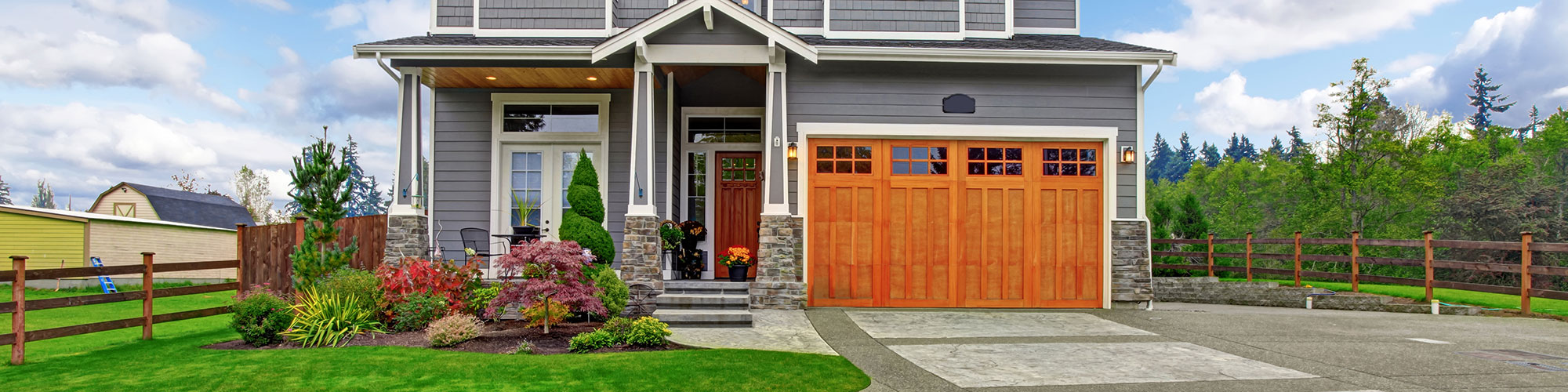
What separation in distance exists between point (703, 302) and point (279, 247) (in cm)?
505

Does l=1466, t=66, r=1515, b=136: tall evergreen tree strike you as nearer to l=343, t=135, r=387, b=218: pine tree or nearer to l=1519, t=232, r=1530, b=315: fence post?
l=1519, t=232, r=1530, b=315: fence post

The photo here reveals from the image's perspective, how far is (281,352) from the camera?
6.01 metres

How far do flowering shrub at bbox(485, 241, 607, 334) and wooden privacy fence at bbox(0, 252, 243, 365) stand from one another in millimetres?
2583

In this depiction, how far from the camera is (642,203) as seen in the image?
355 inches

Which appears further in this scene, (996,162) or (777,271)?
(996,162)

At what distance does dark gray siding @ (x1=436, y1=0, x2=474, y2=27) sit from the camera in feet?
36.1

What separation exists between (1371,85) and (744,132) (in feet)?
53.7

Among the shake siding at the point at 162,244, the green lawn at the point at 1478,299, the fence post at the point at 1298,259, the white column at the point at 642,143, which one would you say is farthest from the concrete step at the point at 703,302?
the shake siding at the point at 162,244

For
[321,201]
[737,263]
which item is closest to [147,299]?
[321,201]

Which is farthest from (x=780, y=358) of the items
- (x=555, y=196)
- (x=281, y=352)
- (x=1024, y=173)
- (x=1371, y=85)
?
(x=1371, y=85)

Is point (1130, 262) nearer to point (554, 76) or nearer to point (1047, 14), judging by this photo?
point (1047, 14)

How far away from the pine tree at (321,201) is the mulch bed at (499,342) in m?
1.44

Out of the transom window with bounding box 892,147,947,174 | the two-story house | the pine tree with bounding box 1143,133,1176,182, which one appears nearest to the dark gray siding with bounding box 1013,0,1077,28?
the two-story house

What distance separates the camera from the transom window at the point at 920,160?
9445 mm
